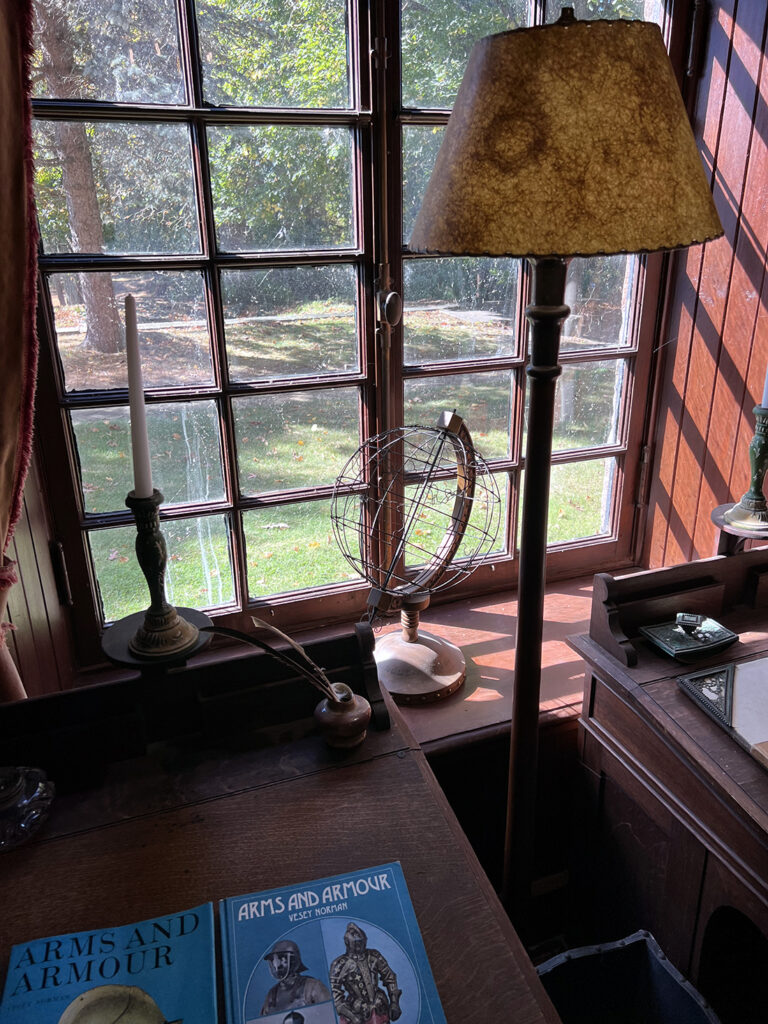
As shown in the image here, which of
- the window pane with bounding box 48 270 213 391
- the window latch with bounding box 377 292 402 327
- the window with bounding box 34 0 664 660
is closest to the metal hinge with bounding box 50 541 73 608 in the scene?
the window with bounding box 34 0 664 660

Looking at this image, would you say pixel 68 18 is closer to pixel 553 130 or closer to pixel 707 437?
pixel 553 130

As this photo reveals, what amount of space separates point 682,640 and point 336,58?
4.54ft

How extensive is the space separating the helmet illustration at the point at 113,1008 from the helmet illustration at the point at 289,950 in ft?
0.39

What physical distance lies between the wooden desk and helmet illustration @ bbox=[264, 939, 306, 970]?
0.28 ft

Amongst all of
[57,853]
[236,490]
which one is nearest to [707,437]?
[236,490]

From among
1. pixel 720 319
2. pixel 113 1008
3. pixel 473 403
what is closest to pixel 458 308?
pixel 473 403

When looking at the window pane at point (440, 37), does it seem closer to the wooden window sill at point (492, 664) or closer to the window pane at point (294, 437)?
the window pane at point (294, 437)

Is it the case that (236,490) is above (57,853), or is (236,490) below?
above

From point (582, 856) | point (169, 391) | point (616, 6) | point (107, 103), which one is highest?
point (616, 6)

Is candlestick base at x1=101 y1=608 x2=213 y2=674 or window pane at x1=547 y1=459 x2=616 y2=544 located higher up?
candlestick base at x1=101 y1=608 x2=213 y2=674

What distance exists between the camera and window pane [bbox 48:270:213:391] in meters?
1.57

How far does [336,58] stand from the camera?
5.30 feet

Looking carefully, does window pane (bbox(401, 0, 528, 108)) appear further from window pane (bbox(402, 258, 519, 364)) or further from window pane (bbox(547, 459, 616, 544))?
window pane (bbox(547, 459, 616, 544))

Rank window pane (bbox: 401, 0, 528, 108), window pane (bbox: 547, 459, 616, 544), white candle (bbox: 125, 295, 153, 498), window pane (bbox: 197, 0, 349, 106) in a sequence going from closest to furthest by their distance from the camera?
white candle (bbox: 125, 295, 153, 498), window pane (bbox: 197, 0, 349, 106), window pane (bbox: 401, 0, 528, 108), window pane (bbox: 547, 459, 616, 544)
